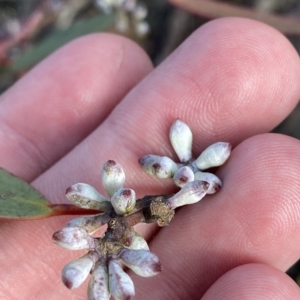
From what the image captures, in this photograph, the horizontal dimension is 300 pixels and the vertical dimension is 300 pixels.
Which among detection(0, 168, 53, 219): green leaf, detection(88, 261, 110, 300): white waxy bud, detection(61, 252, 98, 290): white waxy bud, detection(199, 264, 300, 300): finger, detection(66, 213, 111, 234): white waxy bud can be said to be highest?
detection(66, 213, 111, 234): white waxy bud

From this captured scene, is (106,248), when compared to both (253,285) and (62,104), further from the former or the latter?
(62,104)

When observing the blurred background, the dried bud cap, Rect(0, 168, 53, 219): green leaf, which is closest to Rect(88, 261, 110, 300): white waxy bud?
the dried bud cap

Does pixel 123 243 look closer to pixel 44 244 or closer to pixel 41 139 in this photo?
pixel 44 244

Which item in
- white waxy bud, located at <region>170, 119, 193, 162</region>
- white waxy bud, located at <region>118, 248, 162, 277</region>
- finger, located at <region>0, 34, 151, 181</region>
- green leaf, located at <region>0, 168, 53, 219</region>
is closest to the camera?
white waxy bud, located at <region>118, 248, 162, 277</region>

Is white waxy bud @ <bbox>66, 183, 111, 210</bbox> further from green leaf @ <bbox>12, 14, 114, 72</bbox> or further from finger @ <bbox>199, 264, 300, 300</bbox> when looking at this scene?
green leaf @ <bbox>12, 14, 114, 72</bbox>

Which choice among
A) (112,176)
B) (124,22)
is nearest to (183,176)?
(112,176)

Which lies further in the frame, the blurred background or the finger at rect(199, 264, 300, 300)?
the blurred background
